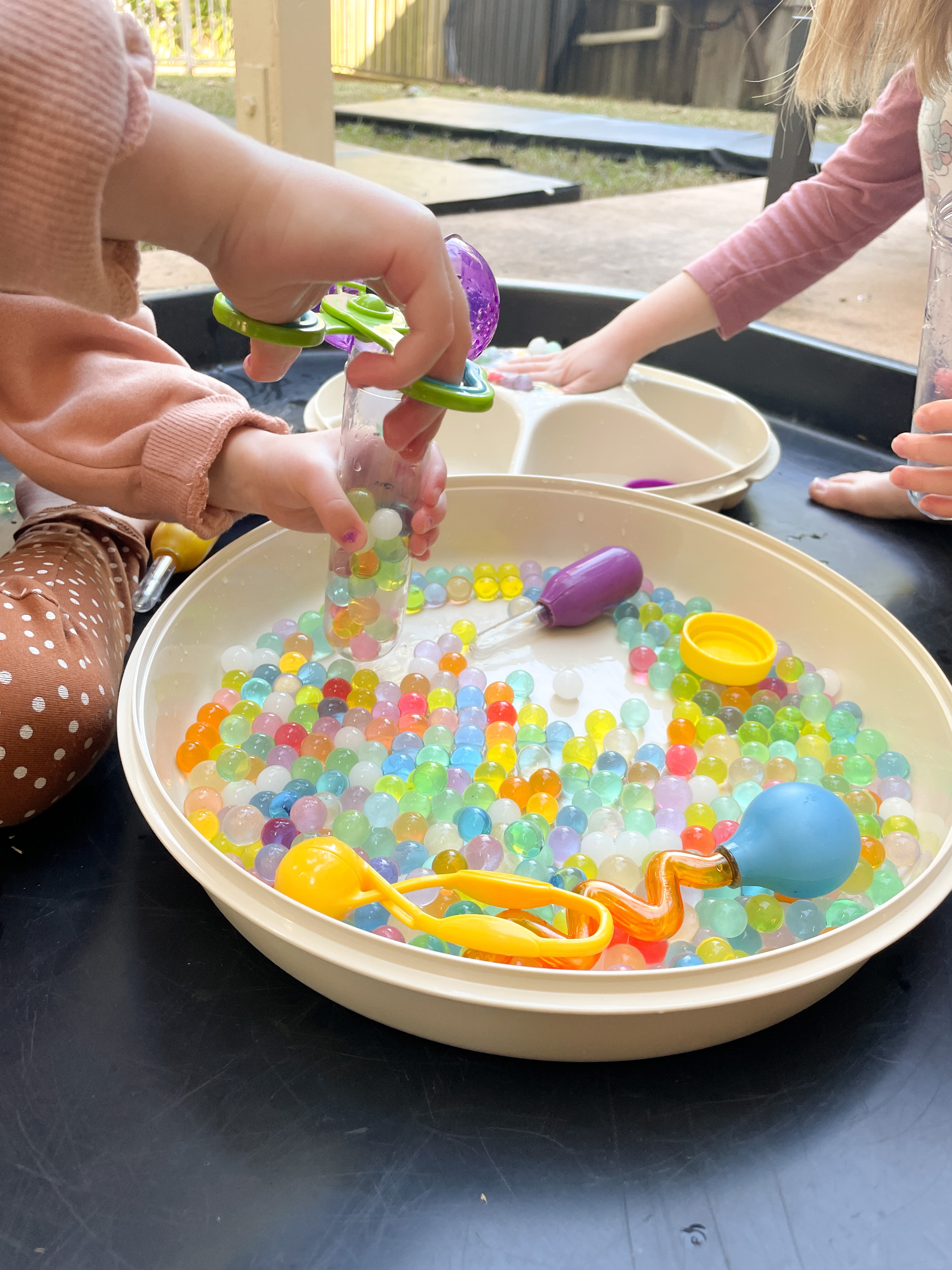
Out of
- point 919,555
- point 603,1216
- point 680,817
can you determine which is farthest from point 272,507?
point 919,555

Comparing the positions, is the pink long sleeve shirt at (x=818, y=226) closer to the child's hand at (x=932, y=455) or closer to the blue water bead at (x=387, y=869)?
the child's hand at (x=932, y=455)

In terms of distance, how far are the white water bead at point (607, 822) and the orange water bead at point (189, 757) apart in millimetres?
260

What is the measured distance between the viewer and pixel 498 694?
717 mm

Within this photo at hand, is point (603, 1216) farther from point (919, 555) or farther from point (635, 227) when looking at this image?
point (635, 227)

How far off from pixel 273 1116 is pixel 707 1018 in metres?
0.20

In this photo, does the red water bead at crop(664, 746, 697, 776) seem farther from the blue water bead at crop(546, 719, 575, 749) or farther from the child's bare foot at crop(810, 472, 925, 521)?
the child's bare foot at crop(810, 472, 925, 521)

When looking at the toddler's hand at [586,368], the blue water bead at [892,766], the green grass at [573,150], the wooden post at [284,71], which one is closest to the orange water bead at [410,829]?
the blue water bead at [892,766]

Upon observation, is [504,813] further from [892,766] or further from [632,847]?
[892,766]

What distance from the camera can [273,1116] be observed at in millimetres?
445

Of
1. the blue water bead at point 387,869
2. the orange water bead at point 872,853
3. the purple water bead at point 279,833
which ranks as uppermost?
the orange water bead at point 872,853

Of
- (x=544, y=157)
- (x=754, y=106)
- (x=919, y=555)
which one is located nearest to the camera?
(x=919, y=555)

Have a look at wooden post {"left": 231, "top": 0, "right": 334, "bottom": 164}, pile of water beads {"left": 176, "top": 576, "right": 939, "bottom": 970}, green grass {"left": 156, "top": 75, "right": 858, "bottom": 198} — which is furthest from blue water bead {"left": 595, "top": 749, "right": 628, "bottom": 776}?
green grass {"left": 156, "top": 75, "right": 858, "bottom": 198}

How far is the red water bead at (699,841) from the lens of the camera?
23.4 inches

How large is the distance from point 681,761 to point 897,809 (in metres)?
0.14
